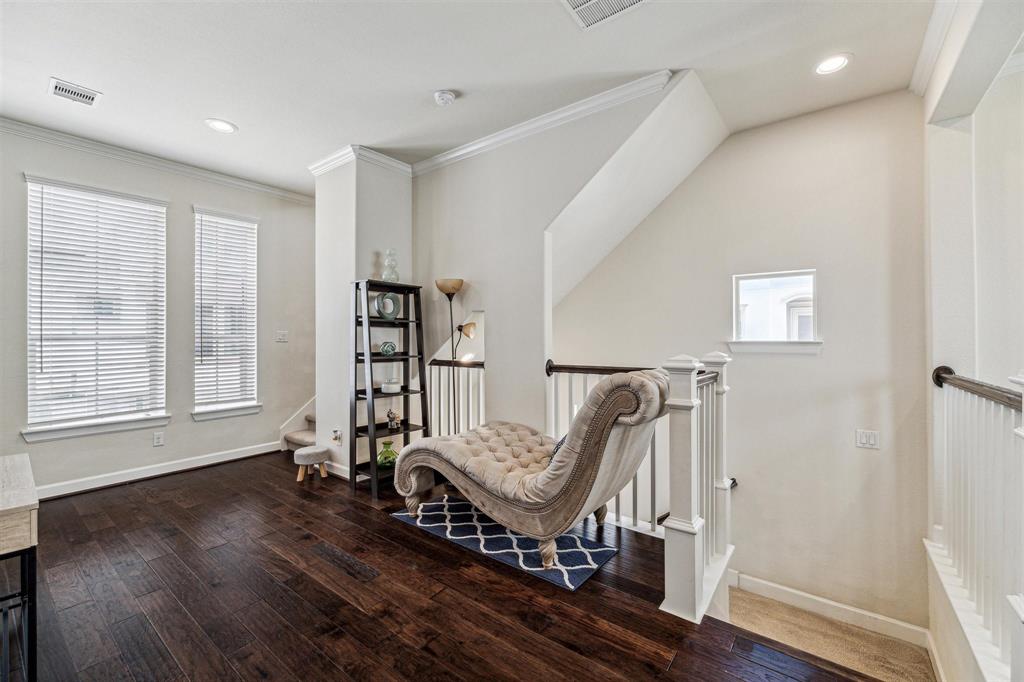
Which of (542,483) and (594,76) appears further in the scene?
(594,76)

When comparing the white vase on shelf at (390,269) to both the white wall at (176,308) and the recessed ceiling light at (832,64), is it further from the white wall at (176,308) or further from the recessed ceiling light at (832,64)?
the recessed ceiling light at (832,64)

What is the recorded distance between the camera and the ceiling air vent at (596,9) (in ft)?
7.00

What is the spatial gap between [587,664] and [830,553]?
2.48m

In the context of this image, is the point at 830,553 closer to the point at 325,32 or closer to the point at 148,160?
the point at 325,32

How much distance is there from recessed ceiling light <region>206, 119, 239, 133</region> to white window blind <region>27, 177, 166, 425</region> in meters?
1.16

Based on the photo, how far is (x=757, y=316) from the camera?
11.3ft

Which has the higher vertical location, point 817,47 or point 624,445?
point 817,47

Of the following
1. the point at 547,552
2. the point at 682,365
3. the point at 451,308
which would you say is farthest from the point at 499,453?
the point at 451,308

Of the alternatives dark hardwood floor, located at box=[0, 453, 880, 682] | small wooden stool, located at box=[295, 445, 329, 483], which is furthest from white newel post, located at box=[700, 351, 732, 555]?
small wooden stool, located at box=[295, 445, 329, 483]

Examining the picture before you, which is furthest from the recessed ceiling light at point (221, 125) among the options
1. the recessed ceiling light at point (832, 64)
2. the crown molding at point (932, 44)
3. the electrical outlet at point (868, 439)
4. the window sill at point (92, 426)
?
the electrical outlet at point (868, 439)

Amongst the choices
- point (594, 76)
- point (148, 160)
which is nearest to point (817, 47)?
point (594, 76)

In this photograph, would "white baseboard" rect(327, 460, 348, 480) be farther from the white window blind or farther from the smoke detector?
the smoke detector

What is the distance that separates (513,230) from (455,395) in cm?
149

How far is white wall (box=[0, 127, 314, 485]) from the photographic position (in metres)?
3.22
